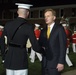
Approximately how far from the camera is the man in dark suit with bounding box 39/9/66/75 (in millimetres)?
5652

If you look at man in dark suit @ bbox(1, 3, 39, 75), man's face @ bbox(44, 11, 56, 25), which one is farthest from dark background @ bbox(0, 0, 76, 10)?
man in dark suit @ bbox(1, 3, 39, 75)

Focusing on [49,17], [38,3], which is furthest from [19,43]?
[38,3]

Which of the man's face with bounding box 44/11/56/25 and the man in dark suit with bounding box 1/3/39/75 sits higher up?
the man's face with bounding box 44/11/56/25

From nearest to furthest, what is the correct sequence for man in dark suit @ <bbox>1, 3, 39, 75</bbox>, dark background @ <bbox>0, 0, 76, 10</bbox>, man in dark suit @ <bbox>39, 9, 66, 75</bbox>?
man in dark suit @ <bbox>1, 3, 39, 75</bbox> → man in dark suit @ <bbox>39, 9, 66, 75</bbox> → dark background @ <bbox>0, 0, 76, 10</bbox>

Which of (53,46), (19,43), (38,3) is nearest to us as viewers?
(19,43)

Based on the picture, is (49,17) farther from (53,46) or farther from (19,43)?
(19,43)

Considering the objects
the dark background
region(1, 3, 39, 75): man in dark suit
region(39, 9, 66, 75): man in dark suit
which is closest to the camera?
region(1, 3, 39, 75): man in dark suit

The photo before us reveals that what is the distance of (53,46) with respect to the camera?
5668 mm

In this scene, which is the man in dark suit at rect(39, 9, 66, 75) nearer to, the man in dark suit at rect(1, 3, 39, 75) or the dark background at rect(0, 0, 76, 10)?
the man in dark suit at rect(1, 3, 39, 75)

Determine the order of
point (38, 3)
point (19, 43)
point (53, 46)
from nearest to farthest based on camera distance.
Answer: point (19, 43) < point (53, 46) < point (38, 3)

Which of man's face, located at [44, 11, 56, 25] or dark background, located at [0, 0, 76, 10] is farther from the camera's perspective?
dark background, located at [0, 0, 76, 10]

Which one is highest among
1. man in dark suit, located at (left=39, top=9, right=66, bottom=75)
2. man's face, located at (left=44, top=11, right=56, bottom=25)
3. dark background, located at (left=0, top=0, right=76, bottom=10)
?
man's face, located at (left=44, top=11, right=56, bottom=25)

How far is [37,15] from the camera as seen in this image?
186ft

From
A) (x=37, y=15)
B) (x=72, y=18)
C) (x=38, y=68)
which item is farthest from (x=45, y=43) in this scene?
(x=37, y=15)
